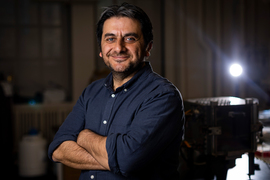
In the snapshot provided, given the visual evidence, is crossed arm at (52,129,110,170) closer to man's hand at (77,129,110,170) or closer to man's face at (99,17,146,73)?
man's hand at (77,129,110,170)

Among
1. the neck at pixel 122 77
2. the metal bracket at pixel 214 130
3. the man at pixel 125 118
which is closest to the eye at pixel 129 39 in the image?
the man at pixel 125 118

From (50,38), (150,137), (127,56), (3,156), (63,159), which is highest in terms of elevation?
(50,38)

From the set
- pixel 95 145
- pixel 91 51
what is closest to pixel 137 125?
pixel 95 145

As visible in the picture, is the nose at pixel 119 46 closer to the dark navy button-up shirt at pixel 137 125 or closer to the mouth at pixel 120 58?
the mouth at pixel 120 58

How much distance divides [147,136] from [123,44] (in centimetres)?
46

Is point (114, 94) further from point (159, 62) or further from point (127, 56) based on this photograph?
point (159, 62)

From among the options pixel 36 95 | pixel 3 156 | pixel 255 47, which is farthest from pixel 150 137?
pixel 255 47

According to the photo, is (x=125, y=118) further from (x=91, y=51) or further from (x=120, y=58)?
(x=91, y=51)

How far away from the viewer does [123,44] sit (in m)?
1.18

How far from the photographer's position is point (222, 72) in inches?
153

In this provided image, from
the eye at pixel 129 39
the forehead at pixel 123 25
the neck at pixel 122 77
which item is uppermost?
the forehead at pixel 123 25

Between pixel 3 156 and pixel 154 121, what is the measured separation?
2.66 meters

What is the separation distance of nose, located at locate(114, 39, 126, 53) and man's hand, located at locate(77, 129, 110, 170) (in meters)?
0.39

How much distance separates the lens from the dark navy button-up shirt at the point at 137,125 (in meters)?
0.97
